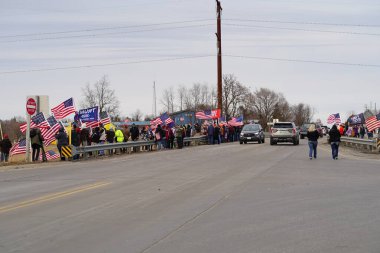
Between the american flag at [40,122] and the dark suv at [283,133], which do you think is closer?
the american flag at [40,122]

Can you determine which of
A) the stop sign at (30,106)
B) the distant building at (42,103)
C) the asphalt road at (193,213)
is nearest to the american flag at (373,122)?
the asphalt road at (193,213)

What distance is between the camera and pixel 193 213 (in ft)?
30.9

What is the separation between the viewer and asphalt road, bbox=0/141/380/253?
7035 millimetres

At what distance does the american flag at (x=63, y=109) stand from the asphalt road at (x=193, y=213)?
11356 mm

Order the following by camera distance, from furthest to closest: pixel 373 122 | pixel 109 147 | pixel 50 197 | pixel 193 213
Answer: pixel 373 122
pixel 109 147
pixel 50 197
pixel 193 213

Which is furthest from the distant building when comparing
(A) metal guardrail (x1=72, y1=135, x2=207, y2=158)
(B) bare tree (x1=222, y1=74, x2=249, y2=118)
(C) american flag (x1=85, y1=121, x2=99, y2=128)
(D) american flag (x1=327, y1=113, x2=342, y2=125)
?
(B) bare tree (x1=222, y1=74, x2=249, y2=118)

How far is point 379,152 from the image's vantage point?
2758 cm

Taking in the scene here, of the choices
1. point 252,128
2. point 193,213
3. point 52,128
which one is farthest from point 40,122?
point 193,213

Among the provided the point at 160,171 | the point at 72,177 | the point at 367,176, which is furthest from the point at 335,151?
the point at 72,177

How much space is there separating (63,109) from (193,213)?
65.4ft

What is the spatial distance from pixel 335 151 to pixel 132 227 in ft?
56.2

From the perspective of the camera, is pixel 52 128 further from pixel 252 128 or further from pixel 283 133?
pixel 252 128

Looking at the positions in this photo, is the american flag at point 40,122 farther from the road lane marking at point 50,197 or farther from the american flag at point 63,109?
the road lane marking at point 50,197

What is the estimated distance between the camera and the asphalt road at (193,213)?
7.04 metres
